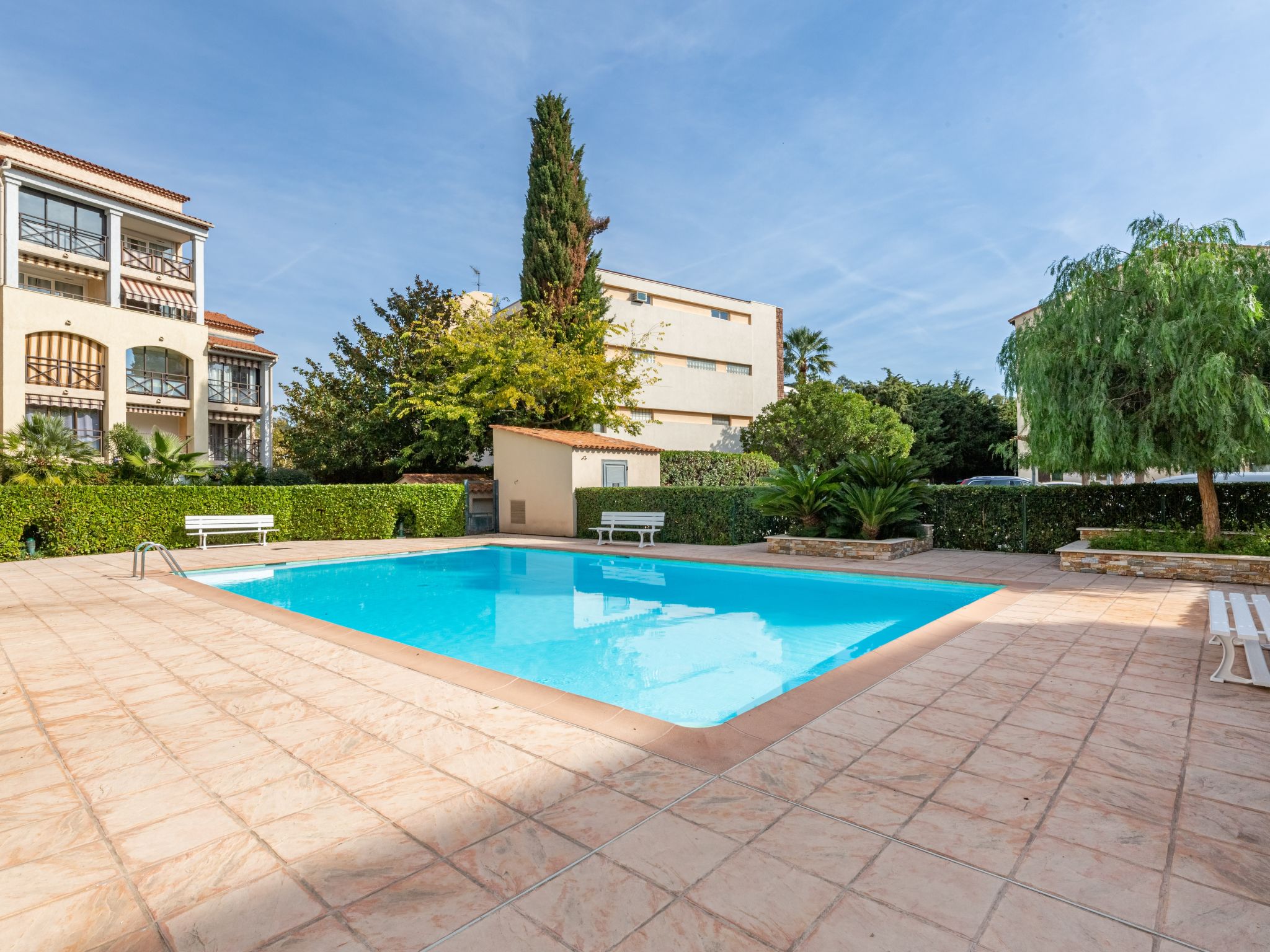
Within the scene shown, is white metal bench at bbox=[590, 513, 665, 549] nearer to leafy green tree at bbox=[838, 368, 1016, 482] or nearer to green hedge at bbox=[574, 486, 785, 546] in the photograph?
green hedge at bbox=[574, 486, 785, 546]

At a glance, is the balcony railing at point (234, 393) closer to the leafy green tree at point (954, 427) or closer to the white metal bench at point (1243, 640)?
the white metal bench at point (1243, 640)

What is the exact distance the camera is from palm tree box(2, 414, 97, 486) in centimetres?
1409

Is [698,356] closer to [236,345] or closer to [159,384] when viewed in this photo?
[236,345]

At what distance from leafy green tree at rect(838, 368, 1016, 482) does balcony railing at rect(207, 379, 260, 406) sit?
34.5 m

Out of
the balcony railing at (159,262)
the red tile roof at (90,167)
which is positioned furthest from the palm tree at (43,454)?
the red tile roof at (90,167)

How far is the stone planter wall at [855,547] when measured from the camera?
1230 centimetres

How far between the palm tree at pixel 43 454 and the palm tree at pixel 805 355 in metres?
37.3

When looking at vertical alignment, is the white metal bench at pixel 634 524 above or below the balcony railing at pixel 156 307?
below

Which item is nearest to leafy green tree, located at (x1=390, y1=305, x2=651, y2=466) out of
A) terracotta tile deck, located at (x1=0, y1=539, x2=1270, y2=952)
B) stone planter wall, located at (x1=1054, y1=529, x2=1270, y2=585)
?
stone planter wall, located at (x1=1054, y1=529, x2=1270, y2=585)

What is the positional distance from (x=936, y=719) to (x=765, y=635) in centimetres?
389

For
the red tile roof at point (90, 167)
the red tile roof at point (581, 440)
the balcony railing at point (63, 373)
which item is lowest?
the red tile roof at point (581, 440)

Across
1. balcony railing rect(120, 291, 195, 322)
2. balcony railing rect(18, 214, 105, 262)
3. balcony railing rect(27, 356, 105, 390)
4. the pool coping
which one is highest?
balcony railing rect(18, 214, 105, 262)

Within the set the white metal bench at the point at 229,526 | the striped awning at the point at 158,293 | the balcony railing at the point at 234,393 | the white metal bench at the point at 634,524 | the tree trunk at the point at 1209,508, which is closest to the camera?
the tree trunk at the point at 1209,508

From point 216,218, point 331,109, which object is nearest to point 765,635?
point 331,109
